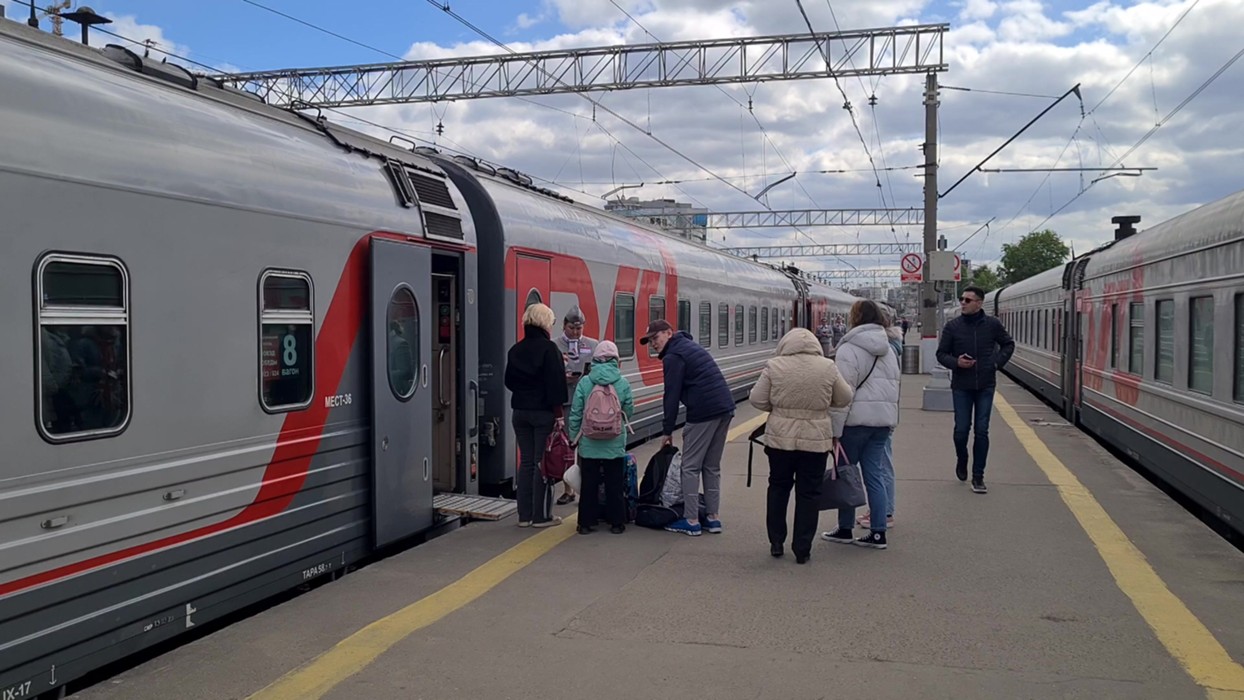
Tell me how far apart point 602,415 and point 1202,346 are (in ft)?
17.1

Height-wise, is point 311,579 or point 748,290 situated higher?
point 748,290

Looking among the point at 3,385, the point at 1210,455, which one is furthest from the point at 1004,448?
the point at 3,385

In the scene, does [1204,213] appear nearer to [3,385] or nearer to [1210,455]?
[1210,455]

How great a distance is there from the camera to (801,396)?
6.82 metres

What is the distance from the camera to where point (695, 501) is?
26.0 ft

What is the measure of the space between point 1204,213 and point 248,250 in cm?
785

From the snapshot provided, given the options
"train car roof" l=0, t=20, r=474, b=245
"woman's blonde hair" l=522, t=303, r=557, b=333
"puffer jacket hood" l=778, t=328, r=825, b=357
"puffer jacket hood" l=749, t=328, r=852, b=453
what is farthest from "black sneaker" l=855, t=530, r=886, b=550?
"train car roof" l=0, t=20, r=474, b=245

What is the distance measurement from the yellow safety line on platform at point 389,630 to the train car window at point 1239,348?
529 cm

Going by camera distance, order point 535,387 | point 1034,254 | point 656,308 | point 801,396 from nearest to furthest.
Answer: point 801,396 < point 535,387 < point 656,308 < point 1034,254

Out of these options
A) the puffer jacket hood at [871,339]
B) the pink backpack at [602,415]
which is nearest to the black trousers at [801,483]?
the puffer jacket hood at [871,339]

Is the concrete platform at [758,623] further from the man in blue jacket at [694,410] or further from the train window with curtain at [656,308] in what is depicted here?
the train window with curtain at [656,308]

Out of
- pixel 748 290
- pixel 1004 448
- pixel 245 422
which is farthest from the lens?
pixel 748 290

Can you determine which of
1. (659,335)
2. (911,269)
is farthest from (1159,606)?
(911,269)

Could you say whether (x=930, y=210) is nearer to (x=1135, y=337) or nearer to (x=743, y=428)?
(x=743, y=428)
